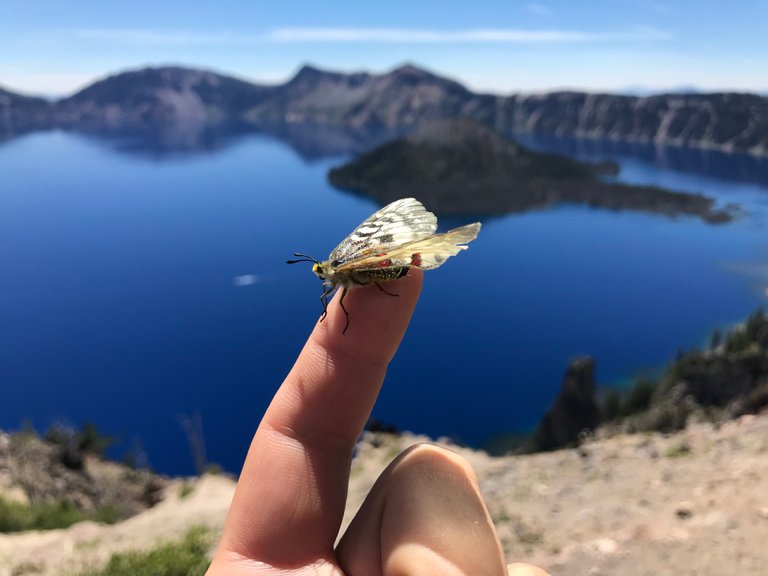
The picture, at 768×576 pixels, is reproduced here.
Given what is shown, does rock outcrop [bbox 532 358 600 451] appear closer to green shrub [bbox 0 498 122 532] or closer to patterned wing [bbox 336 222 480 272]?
green shrub [bbox 0 498 122 532]

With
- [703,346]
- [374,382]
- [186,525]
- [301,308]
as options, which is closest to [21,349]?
[301,308]

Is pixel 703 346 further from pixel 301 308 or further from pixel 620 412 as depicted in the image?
pixel 301 308

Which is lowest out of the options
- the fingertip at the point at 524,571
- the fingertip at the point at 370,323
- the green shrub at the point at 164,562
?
the green shrub at the point at 164,562

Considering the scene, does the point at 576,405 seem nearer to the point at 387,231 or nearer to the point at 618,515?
the point at 618,515

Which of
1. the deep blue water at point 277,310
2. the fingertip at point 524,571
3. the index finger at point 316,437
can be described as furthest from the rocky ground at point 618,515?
the deep blue water at point 277,310

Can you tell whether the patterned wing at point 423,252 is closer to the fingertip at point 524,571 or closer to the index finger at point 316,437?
the index finger at point 316,437
